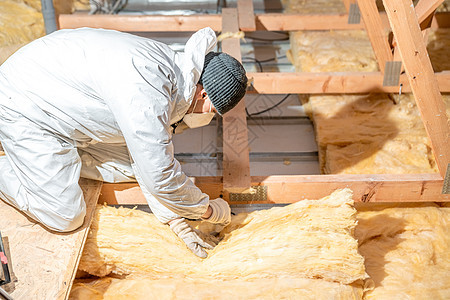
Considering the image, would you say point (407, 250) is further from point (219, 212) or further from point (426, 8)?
point (426, 8)

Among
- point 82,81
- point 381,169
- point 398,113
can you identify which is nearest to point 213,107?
point 82,81

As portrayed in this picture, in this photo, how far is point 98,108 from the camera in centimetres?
202

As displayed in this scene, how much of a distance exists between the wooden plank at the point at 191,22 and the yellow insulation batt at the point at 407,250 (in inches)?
72.4

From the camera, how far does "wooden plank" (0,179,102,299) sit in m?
1.92

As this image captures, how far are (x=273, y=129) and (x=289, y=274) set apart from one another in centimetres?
174

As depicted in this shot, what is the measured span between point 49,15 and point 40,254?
253cm

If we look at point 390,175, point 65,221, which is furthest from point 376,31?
point 65,221

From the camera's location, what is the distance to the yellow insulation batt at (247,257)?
6.90 feet

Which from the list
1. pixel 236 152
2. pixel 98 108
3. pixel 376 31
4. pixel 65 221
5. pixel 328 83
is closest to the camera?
pixel 98 108

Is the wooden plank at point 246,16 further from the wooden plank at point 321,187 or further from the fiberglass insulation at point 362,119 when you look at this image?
the wooden plank at point 321,187

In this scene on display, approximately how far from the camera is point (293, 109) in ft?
12.7

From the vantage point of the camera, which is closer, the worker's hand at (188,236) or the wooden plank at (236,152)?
the worker's hand at (188,236)

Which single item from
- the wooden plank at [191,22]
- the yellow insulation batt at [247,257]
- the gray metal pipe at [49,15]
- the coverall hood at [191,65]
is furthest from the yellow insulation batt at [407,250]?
the gray metal pipe at [49,15]

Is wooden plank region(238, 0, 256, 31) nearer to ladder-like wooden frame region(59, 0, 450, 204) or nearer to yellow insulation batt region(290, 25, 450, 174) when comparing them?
yellow insulation batt region(290, 25, 450, 174)
